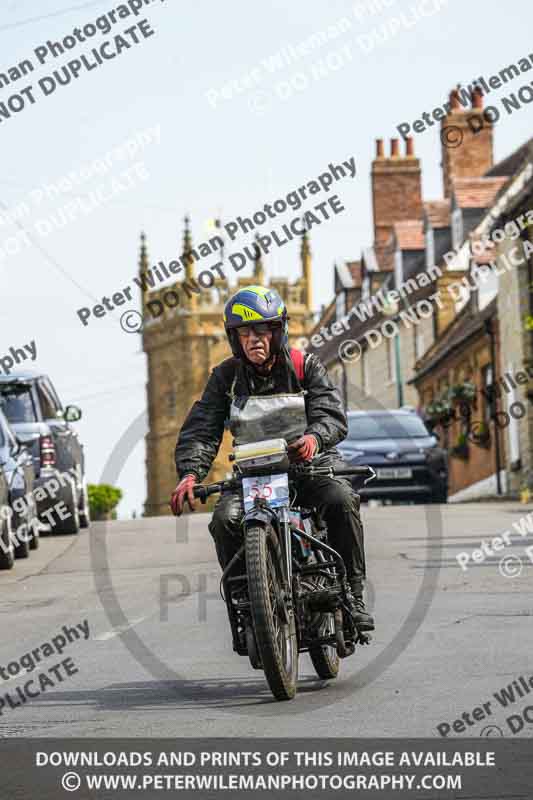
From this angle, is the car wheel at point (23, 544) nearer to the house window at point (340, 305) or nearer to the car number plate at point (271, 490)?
the car number plate at point (271, 490)

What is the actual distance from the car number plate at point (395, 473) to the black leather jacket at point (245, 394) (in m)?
20.6

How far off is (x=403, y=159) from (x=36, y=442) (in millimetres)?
46068

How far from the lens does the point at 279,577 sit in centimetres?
756

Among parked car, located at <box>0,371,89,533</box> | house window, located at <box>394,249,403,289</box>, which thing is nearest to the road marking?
parked car, located at <box>0,371,89,533</box>

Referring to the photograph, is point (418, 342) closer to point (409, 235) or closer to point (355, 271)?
point (409, 235)

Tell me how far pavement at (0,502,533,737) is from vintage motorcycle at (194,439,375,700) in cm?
25

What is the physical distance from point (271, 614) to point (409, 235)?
54777 mm

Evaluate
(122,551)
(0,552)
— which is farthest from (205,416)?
(122,551)

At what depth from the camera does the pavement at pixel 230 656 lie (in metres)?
7.09

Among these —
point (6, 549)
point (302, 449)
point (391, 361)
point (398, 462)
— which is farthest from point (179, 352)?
point (302, 449)

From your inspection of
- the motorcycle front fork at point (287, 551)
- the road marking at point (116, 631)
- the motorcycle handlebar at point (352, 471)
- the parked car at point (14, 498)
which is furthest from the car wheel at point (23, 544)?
the motorcycle front fork at point (287, 551)

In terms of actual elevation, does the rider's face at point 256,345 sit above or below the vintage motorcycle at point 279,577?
above
